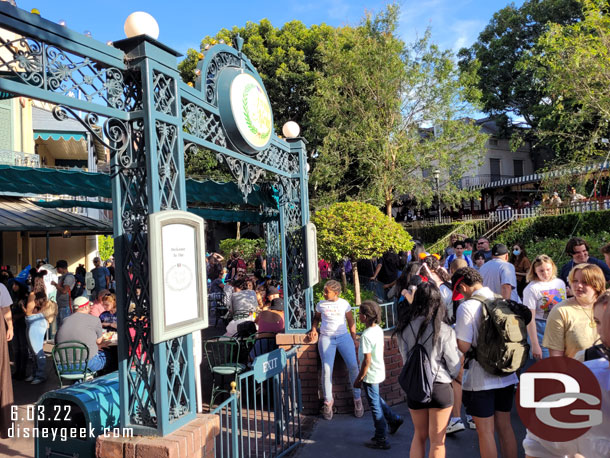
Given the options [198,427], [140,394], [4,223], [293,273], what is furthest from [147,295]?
[4,223]

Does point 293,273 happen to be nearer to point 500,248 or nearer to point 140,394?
point 500,248

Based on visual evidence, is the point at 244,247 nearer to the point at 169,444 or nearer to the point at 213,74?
the point at 213,74

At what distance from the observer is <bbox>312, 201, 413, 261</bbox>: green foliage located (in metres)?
8.07

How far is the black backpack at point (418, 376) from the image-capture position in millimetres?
3461

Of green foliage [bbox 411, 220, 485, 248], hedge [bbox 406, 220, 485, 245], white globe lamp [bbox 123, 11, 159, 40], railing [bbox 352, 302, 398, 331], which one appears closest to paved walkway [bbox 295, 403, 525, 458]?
railing [bbox 352, 302, 398, 331]

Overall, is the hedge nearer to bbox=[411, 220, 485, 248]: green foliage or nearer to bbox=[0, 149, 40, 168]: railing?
bbox=[411, 220, 485, 248]: green foliage

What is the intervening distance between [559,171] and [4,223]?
41.8 ft

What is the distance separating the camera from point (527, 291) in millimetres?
4770

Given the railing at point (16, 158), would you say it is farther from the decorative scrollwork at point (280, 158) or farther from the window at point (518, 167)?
the window at point (518, 167)

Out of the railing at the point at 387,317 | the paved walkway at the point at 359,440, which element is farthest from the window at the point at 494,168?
the paved walkway at the point at 359,440

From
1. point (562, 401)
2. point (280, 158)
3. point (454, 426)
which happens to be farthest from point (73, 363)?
point (562, 401)

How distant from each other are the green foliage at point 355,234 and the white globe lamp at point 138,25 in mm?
5300

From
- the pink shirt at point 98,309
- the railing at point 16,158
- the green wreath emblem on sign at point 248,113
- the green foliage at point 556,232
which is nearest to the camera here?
the green wreath emblem on sign at point 248,113

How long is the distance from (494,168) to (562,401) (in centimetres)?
3830
